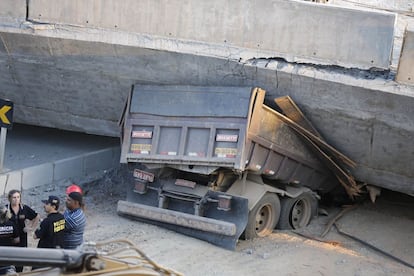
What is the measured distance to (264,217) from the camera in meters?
12.0

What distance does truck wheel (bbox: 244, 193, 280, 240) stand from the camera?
11447 mm

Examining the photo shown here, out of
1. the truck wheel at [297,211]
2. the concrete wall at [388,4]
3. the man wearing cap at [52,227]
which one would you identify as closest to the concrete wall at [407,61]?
the truck wheel at [297,211]

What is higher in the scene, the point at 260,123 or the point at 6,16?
the point at 6,16

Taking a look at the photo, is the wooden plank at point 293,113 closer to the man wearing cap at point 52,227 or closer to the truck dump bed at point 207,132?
the truck dump bed at point 207,132

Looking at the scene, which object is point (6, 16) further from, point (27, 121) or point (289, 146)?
point (289, 146)

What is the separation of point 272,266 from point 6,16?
5646 millimetres

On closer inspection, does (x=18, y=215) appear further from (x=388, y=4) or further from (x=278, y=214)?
(x=388, y=4)

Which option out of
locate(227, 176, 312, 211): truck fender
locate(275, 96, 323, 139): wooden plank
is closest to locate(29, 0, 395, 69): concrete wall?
locate(275, 96, 323, 139): wooden plank

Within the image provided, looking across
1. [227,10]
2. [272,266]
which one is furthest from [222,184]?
[227,10]

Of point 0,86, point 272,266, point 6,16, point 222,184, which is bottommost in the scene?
point 272,266

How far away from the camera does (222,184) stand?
11539mm

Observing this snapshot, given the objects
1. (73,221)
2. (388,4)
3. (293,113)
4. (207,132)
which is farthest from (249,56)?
(388,4)

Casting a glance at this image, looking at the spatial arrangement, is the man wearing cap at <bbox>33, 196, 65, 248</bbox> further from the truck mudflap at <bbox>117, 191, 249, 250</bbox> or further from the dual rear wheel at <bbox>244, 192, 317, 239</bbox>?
the dual rear wheel at <bbox>244, 192, 317, 239</bbox>

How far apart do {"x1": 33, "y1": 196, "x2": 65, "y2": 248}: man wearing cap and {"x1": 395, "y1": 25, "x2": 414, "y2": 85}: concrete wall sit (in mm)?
4860
